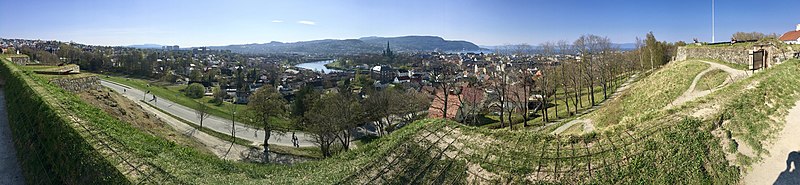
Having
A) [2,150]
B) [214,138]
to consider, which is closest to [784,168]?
[2,150]

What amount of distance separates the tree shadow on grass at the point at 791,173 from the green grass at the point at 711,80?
47.0ft

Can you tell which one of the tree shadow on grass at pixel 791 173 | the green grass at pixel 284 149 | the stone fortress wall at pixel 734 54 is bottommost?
the green grass at pixel 284 149

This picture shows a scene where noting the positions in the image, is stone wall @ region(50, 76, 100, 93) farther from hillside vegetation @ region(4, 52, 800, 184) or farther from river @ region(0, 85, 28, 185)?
hillside vegetation @ region(4, 52, 800, 184)

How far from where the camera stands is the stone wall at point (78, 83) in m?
23.3

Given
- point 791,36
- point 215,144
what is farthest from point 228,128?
point 791,36

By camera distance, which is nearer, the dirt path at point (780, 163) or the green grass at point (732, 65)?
the dirt path at point (780, 163)

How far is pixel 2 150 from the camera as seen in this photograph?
551 inches

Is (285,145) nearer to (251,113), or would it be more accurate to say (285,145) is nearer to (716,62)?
(251,113)

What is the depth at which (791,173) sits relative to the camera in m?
9.20

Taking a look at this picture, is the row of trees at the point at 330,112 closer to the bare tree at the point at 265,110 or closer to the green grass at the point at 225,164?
the bare tree at the point at 265,110

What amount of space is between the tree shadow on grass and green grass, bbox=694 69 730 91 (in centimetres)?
1432

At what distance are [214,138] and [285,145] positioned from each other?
23.5 ft

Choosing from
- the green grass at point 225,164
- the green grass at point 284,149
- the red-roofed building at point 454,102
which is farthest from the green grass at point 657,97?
the green grass at point 284,149

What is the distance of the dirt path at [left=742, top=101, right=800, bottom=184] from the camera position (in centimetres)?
916
